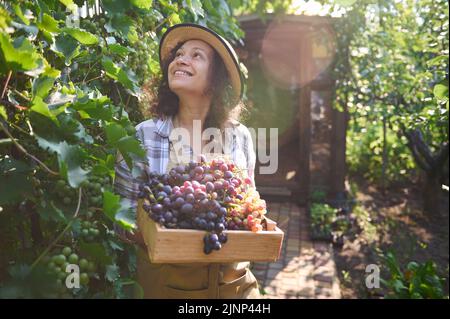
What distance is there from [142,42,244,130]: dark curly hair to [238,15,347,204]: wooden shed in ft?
14.8

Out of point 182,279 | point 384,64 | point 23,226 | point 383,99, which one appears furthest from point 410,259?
point 23,226

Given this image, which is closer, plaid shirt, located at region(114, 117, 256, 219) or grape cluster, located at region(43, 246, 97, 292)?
grape cluster, located at region(43, 246, 97, 292)

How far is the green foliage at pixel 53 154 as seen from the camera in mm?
1104

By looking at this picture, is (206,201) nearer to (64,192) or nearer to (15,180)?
(64,192)

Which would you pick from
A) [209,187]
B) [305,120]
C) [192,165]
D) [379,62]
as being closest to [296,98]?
[305,120]

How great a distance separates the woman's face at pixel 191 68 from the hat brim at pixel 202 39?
3cm

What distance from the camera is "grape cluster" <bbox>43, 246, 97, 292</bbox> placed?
121cm

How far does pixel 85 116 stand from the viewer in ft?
4.15

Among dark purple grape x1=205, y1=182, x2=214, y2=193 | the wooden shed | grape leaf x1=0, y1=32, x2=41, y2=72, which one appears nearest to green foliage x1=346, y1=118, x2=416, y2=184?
the wooden shed

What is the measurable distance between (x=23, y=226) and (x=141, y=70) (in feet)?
2.97

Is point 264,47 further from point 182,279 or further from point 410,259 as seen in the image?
point 182,279

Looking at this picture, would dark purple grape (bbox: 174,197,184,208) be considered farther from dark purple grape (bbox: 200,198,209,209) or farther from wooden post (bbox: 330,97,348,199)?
wooden post (bbox: 330,97,348,199)

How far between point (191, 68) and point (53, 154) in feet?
3.01

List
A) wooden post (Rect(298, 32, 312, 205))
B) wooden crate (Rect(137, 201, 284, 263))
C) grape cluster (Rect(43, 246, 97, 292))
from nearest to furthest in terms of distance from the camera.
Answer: grape cluster (Rect(43, 246, 97, 292)) → wooden crate (Rect(137, 201, 284, 263)) → wooden post (Rect(298, 32, 312, 205))
